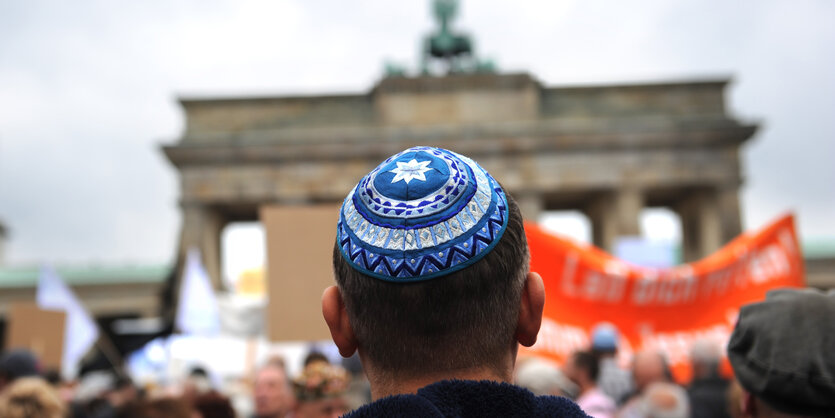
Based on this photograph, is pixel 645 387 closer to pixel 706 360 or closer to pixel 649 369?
pixel 649 369

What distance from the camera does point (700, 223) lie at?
34062mm

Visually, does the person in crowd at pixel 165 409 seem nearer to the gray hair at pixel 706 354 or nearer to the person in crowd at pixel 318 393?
the person in crowd at pixel 318 393

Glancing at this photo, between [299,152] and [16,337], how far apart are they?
22969mm

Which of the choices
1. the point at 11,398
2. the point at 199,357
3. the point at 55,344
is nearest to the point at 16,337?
the point at 55,344

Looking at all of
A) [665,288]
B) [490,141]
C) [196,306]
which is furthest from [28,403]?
[490,141]

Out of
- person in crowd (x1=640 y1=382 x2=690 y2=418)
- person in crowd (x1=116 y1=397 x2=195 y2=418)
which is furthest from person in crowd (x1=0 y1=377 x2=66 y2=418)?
person in crowd (x1=640 y1=382 x2=690 y2=418)

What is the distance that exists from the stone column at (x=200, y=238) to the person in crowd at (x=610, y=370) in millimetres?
27226

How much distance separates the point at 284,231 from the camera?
6.43 metres

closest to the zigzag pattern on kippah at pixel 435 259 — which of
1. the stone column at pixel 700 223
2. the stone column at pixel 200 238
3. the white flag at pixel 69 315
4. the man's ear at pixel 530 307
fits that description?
the man's ear at pixel 530 307

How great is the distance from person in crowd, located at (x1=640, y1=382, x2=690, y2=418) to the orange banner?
1973mm

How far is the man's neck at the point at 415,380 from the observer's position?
4.42ft

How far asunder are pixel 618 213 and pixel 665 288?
26125 mm

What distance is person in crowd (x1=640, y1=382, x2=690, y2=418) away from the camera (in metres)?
4.54

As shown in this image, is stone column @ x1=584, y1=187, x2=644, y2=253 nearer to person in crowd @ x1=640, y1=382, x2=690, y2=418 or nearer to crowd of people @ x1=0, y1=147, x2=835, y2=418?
person in crowd @ x1=640, y1=382, x2=690, y2=418
